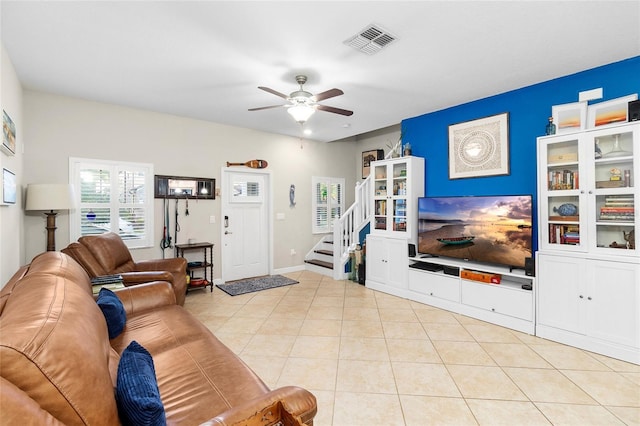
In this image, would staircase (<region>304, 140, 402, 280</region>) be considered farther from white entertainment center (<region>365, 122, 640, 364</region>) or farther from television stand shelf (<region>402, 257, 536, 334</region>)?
white entertainment center (<region>365, 122, 640, 364</region>)

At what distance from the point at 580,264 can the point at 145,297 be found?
155 inches

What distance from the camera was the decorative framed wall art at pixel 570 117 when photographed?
3.21 m

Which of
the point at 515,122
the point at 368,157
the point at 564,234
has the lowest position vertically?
the point at 564,234

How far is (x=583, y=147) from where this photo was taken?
2.99 meters

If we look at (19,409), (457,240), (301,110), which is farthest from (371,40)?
(19,409)

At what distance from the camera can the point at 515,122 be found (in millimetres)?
3754

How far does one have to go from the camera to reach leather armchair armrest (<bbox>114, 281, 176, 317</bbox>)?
247 centimetres

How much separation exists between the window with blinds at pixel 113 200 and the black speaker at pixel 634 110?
5595 millimetres

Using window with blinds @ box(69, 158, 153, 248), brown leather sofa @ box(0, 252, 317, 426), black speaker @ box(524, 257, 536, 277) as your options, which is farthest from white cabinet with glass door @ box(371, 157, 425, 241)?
window with blinds @ box(69, 158, 153, 248)

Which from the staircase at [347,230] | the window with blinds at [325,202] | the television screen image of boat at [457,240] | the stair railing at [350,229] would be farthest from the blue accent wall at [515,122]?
the window with blinds at [325,202]

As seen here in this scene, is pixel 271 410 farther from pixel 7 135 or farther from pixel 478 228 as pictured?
pixel 478 228

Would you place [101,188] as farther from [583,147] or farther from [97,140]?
[583,147]

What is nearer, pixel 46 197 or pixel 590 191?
pixel 590 191

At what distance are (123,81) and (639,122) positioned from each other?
5064mm
